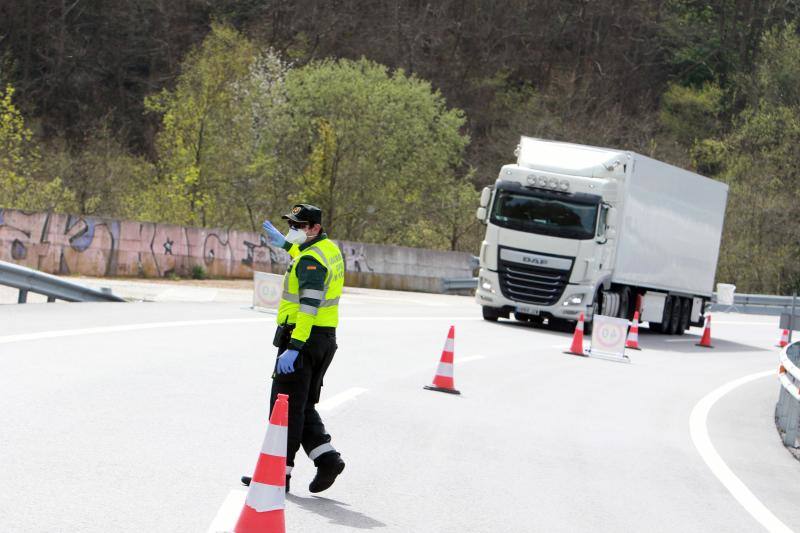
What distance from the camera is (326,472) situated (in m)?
7.92

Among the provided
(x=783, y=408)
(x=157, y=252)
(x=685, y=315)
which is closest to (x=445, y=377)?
(x=783, y=408)

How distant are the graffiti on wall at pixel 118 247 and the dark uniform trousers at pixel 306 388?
2459cm

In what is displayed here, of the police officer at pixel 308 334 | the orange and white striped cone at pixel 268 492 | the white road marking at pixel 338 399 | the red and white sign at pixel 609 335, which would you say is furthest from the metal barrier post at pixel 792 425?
the red and white sign at pixel 609 335

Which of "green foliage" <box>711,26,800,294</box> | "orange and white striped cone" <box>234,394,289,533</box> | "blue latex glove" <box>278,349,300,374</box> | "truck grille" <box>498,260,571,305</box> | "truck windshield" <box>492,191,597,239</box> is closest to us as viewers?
"orange and white striped cone" <box>234,394,289,533</box>

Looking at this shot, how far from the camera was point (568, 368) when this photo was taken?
802 inches

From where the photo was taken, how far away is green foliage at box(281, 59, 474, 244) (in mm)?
50906

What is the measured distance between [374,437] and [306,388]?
2849 millimetres

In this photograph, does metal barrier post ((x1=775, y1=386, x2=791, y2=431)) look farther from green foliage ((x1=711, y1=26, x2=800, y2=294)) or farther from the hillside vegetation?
green foliage ((x1=711, y1=26, x2=800, y2=294))

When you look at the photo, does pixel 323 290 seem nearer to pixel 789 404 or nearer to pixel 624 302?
pixel 789 404

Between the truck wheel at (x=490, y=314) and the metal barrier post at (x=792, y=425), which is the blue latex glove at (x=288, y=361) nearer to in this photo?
the metal barrier post at (x=792, y=425)

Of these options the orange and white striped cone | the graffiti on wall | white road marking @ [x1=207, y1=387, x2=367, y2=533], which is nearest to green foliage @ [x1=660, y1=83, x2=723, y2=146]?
the graffiti on wall

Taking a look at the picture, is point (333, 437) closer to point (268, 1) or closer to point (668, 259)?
point (668, 259)

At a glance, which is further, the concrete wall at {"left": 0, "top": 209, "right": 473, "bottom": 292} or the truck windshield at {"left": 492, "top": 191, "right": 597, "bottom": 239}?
the concrete wall at {"left": 0, "top": 209, "right": 473, "bottom": 292}

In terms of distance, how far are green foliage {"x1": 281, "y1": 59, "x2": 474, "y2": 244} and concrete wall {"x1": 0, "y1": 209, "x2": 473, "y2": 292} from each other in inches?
280
